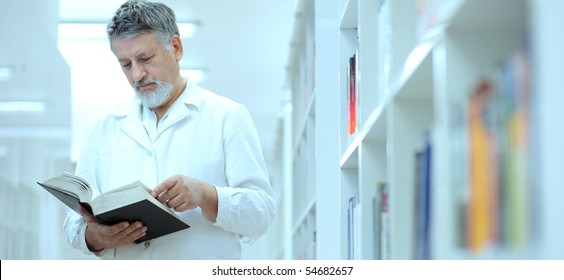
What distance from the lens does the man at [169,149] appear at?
2240 millimetres

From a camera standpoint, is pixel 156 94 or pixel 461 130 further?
pixel 156 94

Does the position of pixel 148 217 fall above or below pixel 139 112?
below

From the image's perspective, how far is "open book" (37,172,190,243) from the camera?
6.42 ft

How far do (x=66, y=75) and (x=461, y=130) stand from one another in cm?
408

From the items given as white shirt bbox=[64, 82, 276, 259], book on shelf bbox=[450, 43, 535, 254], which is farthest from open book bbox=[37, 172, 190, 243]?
Answer: book on shelf bbox=[450, 43, 535, 254]

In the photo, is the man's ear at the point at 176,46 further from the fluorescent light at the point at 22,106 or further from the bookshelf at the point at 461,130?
the fluorescent light at the point at 22,106

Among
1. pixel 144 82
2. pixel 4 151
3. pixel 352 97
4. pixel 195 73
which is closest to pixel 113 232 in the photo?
pixel 144 82

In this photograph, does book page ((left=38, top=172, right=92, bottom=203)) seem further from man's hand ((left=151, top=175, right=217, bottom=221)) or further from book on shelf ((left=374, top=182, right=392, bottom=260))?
book on shelf ((left=374, top=182, right=392, bottom=260))

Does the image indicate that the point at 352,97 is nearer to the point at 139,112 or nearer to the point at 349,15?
the point at 349,15

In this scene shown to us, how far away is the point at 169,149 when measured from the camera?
235 cm

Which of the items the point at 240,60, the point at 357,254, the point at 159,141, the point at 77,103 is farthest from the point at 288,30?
the point at 357,254

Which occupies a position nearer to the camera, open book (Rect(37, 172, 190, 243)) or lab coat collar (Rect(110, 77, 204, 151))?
open book (Rect(37, 172, 190, 243))

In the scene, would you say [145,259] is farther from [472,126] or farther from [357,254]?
[472,126]

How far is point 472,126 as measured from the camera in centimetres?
94
